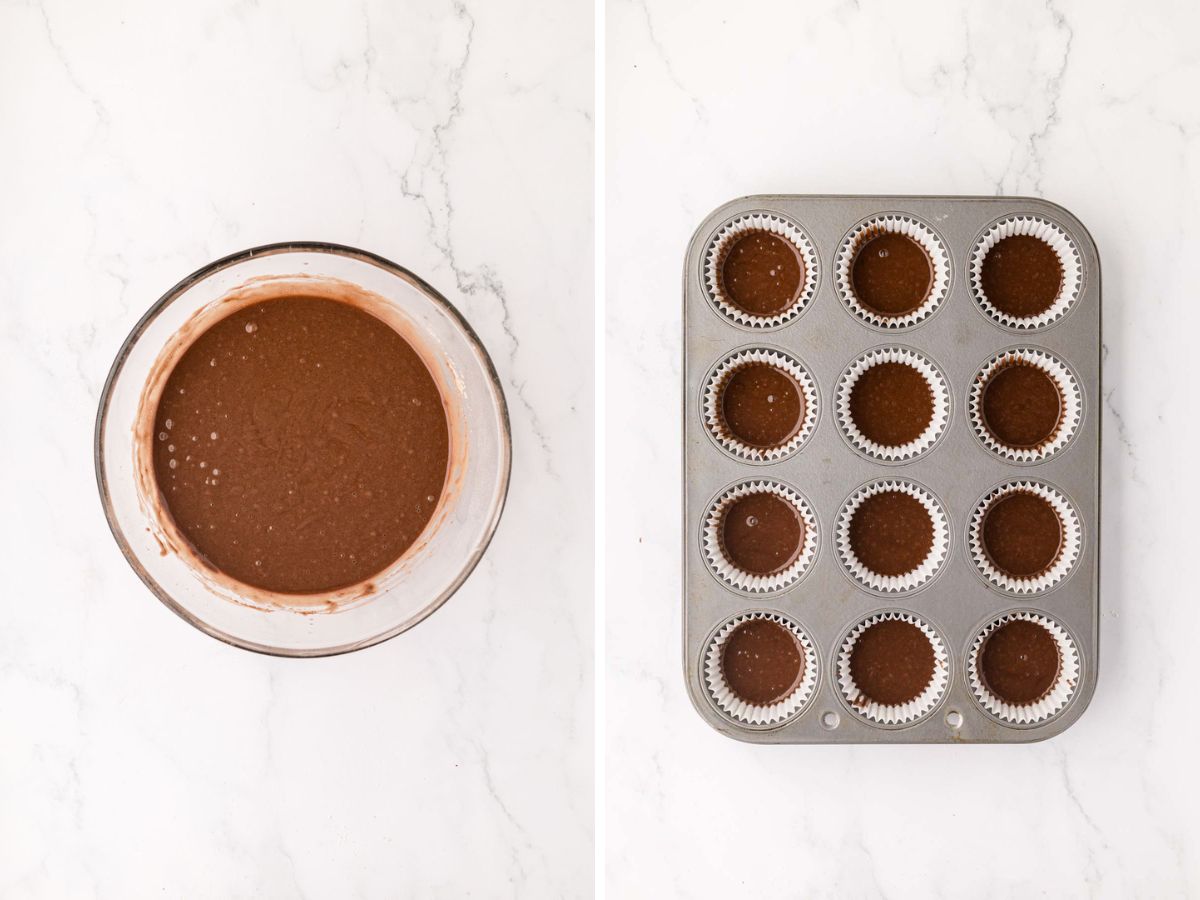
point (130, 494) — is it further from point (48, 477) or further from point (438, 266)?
point (438, 266)

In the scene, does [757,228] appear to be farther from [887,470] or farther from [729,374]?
[887,470]

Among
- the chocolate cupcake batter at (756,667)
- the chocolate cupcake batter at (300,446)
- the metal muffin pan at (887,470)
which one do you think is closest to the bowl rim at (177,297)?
the chocolate cupcake batter at (300,446)

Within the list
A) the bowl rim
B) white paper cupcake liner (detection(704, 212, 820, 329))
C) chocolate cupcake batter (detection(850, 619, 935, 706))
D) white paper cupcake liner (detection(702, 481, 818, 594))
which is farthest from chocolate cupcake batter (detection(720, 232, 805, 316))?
chocolate cupcake batter (detection(850, 619, 935, 706))

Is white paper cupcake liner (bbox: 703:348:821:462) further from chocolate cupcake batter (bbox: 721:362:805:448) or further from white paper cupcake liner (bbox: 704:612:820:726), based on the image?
white paper cupcake liner (bbox: 704:612:820:726)

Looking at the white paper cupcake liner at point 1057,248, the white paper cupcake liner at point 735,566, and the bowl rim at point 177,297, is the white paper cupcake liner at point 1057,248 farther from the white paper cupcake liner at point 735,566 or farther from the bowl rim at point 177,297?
the bowl rim at point 177,297

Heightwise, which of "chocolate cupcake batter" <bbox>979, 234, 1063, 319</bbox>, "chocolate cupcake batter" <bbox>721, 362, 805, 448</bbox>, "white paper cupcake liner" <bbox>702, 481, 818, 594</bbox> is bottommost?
"white paper cupcake liner" <bbox>702, 481, 818, 594</bbox>
